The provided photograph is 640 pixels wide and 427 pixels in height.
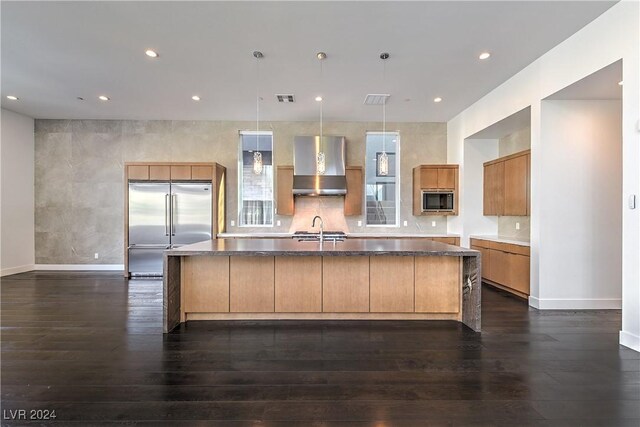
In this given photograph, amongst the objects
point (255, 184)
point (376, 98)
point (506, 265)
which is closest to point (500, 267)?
point (506, 265)

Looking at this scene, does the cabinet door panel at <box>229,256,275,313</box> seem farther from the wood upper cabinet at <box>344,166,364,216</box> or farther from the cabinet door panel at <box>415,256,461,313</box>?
the wood upper cabinet at <box>344,166,364,216</box>

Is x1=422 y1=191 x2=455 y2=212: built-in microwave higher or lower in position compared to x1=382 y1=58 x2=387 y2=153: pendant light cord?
lower

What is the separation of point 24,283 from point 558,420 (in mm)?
7568

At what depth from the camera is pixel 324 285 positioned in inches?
136

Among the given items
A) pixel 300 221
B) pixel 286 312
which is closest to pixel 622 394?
pixel 286 312

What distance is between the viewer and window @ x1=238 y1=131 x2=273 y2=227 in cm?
673

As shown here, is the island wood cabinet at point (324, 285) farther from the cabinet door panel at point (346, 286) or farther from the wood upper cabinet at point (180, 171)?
the wood upper cabinet at point (180, 171)

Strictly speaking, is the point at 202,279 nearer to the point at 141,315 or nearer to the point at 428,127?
the point at 141,315

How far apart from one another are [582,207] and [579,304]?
1269 mm

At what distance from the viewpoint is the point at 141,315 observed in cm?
367

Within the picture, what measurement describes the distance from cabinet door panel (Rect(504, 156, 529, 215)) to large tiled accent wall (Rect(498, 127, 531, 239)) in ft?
1.67

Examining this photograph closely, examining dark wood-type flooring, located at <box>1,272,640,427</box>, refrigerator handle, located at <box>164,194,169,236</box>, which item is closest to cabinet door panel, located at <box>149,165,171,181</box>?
refrigerator handle, located at <box>164,194,169,236</box>

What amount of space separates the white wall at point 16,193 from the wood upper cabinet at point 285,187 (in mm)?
5384

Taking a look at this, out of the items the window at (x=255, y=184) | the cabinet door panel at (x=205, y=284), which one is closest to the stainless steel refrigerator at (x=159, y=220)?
the window at (x=255, y=184)
